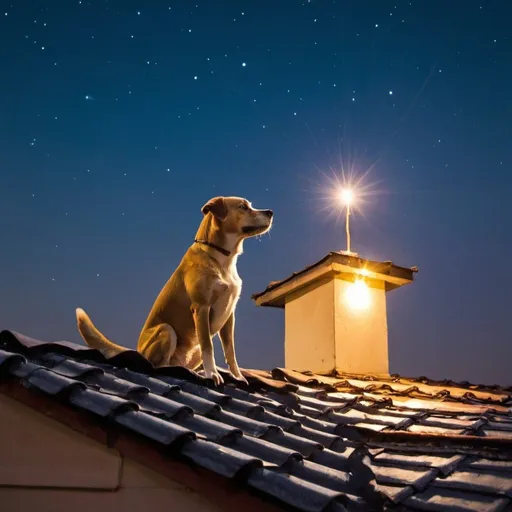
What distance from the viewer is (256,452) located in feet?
8.15

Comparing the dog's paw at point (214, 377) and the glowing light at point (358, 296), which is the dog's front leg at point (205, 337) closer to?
the dog's paw at point (214, 377)

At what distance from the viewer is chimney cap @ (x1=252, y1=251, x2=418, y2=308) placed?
26.4ft

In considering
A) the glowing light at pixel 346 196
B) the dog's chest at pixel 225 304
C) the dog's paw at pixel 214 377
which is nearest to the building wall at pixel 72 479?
the dog's paw at pixel 214 377

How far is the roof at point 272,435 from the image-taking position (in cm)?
226

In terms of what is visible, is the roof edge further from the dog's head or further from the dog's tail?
the dog's head

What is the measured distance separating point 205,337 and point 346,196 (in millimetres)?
6298

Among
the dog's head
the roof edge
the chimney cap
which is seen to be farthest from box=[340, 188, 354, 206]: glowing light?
the roof edge

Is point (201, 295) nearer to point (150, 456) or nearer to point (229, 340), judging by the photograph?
point (229, 340)

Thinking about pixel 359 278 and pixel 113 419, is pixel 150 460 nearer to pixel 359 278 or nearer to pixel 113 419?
pixel 113 419

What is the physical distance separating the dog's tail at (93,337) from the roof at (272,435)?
367mm

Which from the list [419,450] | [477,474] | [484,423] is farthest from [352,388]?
[477,474]

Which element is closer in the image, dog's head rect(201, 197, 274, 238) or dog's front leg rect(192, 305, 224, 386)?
dog's front leg rect(192, 305, 224, 386)

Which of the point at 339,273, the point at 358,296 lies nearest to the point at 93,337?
the point at 339,273

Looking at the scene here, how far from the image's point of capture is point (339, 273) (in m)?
8.15
